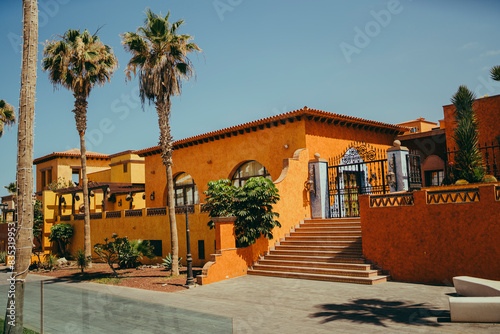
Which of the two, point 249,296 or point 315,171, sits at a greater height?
point 315,171

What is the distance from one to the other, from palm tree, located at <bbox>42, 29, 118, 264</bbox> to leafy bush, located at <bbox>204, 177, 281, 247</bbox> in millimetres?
8385

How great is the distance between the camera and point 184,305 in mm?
11328

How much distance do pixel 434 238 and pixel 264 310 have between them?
5.71 metres

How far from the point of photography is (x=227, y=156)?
22.7m

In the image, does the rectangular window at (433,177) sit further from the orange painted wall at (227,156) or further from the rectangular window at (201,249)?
the rectangular window at (201,249)

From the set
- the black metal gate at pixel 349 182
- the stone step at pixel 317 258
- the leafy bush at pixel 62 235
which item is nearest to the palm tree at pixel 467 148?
the black metal gate at pixel 349 182

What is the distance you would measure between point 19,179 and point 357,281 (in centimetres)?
986

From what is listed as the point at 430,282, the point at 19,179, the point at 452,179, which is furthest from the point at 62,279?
the point at 452,179

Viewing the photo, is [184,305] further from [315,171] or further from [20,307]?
[315,171]

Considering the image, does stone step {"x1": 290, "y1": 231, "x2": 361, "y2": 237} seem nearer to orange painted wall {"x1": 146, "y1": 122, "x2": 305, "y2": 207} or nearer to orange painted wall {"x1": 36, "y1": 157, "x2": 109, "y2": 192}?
orange painted wall {"x1": 146, "y1": 122, "x2": 305, "y2": 207}

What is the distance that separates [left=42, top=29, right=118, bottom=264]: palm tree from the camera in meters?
20.5

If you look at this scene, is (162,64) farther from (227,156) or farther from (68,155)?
(68,155)

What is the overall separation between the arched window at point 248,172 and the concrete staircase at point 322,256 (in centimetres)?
467

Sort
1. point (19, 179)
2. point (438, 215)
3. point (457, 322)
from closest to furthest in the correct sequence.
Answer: point (19, 179) < point (457, 322) < point (438, 215)
